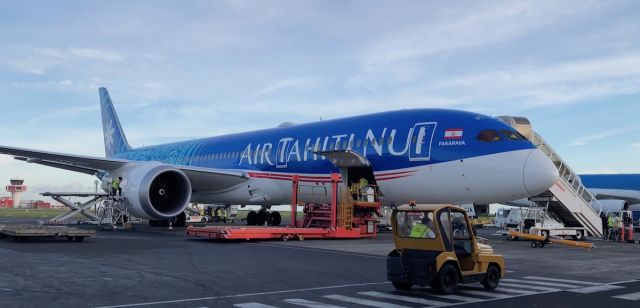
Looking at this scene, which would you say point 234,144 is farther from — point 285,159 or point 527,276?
point 527,276

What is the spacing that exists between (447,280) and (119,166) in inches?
638

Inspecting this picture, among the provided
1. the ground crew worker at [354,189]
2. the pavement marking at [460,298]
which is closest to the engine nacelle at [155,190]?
the ground crew worker at [354,189]

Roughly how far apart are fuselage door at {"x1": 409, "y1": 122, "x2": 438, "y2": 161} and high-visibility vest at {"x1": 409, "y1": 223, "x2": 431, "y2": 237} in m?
8.45

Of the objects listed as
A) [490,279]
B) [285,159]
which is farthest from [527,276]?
[285,159]

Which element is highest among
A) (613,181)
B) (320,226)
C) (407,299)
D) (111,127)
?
(111,127)

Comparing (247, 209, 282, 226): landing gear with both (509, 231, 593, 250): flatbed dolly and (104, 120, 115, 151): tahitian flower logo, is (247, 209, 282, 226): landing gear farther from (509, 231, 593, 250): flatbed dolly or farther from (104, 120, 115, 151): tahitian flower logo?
(104, 120, 115, 151): tahitian flower logo

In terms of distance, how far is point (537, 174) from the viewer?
50.7 ft

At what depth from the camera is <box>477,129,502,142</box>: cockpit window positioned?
1620 cm

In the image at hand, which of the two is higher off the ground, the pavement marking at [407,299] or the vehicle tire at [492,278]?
the vehicle tire at [492,278]

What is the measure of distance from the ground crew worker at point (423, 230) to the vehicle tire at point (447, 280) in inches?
19.6

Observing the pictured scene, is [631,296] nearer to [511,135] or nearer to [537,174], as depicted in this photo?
[537,174]

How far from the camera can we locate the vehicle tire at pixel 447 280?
806 centimetres

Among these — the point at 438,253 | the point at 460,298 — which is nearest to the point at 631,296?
the point at 460,298

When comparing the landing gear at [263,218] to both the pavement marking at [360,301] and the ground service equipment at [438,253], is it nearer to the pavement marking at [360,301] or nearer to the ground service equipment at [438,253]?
the ground service equipment at [438,253]
